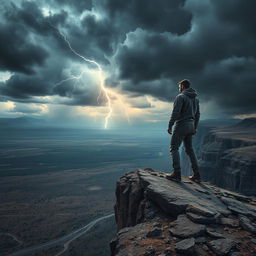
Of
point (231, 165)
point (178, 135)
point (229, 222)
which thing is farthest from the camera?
point (231, 165)

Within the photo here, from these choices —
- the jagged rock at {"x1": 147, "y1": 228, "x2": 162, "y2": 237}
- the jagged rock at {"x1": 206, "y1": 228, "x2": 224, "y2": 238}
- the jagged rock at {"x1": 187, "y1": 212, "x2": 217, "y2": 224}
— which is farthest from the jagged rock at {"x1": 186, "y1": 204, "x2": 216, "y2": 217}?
the jagged rock at {"x1": 147, "y1": 228, "x2": 162, "y2": 237}

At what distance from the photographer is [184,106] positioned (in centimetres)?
757

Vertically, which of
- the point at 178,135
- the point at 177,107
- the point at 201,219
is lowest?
the point at 201,219

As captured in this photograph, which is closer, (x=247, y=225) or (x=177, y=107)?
(x=247, y=225)

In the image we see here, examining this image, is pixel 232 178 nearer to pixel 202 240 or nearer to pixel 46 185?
pixel 202 240

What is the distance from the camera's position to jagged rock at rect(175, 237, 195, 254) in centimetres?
371

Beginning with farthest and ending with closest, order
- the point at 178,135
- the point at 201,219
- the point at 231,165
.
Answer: the point at 231,165 → the point at 178,135 → the point at 201,219

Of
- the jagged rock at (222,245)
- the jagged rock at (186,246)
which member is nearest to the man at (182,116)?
the jagged rock at (222,245)

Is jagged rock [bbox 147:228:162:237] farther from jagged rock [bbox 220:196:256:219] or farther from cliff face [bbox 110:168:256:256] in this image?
jagged rock [bbox 220:196:256:219]

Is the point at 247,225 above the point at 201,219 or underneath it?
underneath

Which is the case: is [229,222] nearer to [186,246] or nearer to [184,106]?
[186,246]

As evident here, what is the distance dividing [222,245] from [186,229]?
80 centimetres

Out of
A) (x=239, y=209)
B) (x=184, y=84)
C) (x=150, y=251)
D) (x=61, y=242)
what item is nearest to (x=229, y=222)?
(x=239, y=209)

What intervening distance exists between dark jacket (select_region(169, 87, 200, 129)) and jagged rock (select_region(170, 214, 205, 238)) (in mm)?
3685
